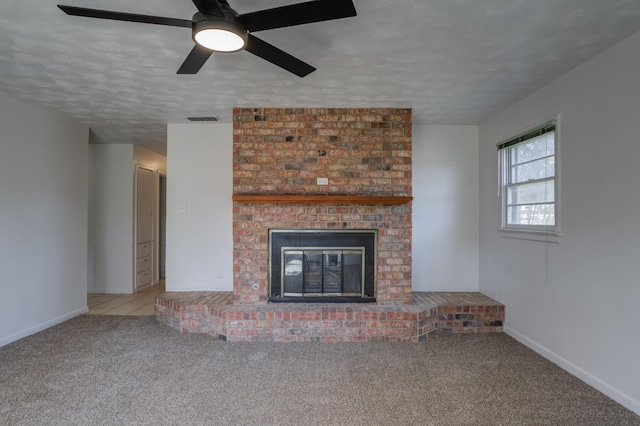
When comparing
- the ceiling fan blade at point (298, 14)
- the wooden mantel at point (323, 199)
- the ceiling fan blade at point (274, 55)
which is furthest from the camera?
the wooden mantel at point (323, 199)

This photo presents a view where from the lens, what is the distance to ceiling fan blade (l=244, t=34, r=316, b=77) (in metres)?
1.88

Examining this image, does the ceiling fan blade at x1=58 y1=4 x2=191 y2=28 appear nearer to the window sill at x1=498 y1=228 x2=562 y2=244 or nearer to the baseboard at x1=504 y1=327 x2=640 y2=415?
the window sill at x1=498 y1=228 x2=562 y2=244

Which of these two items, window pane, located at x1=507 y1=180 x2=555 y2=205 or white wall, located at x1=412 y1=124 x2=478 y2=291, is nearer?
window pane, located at x1=507 y1=180 x2=555 y2=205

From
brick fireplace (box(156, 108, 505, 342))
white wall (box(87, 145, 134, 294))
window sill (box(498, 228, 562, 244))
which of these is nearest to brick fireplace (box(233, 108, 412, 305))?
brick fireplace (box(156, 108, 505, 342))

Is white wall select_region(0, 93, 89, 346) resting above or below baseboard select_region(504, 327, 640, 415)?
above

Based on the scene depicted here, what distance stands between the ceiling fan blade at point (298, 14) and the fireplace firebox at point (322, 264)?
2333 mm

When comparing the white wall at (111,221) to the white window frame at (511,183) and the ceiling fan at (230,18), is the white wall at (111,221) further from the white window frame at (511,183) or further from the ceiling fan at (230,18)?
the white window frame at (511,183)

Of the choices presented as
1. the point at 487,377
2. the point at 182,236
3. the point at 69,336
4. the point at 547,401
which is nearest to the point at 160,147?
the point at 182,236

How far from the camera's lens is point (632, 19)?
80.1 inches

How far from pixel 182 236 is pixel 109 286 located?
6.93 ft

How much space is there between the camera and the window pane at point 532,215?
3.10 meters

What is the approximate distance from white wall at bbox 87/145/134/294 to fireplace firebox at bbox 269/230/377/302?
9.86 ft

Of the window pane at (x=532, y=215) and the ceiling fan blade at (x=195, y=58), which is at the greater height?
the ceiling fan blade at (x=195, y=58)

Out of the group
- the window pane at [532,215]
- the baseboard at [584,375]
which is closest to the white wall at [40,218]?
the baseboard at [584,375]
